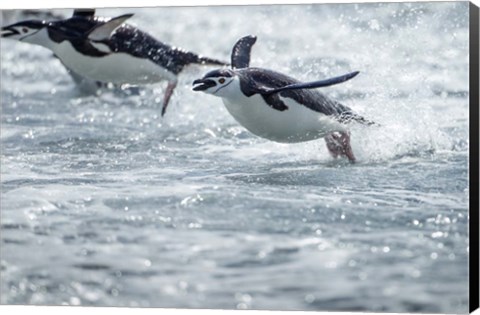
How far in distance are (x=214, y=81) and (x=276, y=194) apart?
0.62 m

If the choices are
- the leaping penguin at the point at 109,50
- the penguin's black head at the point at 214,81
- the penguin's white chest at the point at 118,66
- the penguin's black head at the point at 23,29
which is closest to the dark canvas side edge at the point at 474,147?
the penguin's black head at the point at 214,81

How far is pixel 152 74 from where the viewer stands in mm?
6828

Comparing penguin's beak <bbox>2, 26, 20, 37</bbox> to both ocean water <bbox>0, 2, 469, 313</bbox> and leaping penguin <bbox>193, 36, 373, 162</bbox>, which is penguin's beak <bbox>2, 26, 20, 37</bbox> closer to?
ocean water <bbox>0, 2, 469, 313</bbox>

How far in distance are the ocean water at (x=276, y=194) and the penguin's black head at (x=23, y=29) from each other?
117mm

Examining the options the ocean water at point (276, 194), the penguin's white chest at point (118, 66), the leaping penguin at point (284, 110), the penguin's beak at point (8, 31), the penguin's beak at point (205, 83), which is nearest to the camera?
the ocean water at point (276, 194)

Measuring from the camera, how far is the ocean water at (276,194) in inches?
219

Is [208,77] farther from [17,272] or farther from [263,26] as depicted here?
[17,272]

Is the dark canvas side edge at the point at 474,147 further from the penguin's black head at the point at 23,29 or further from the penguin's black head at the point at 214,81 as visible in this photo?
the penguin's black head at the point at 23,29

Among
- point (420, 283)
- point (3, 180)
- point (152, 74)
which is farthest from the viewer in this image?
point (152, 74)

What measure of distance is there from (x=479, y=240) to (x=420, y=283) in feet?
1.29

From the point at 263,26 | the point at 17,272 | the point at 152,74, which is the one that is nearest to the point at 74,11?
the point at 152,74

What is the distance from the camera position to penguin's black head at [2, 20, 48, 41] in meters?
6.61

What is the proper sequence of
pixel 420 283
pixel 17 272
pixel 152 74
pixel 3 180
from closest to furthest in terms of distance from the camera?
1. pixel 420 283
2. pixel 17 272
3. pixel 3 180
4. pixel 152 74

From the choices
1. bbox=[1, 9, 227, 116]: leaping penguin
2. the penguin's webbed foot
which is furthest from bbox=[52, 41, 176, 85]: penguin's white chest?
the penguin's webbed foot
